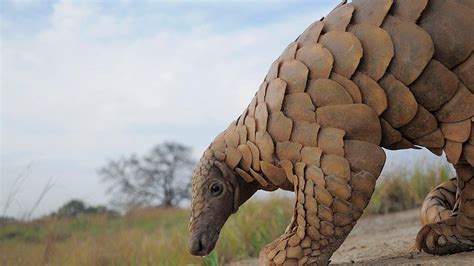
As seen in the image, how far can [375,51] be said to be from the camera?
223 cm

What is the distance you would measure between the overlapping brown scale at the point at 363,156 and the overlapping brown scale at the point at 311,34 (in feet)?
1.54

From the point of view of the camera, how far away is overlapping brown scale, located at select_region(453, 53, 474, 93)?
88.2 inches

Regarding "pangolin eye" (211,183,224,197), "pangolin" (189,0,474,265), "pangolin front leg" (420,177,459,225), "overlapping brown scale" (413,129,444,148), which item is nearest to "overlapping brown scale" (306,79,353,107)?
"pangolin" (189,0,474,265)

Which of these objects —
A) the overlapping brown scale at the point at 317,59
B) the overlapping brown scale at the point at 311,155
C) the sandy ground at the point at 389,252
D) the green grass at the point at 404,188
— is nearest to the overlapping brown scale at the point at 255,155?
the overlapping brown scale at the point at 311,155

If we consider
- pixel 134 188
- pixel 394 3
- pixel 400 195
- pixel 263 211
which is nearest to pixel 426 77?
pixel 394 3

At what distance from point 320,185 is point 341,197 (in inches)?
3.5

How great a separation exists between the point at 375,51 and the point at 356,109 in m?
0.24

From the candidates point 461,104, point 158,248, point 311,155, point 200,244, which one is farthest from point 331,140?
point 158,248

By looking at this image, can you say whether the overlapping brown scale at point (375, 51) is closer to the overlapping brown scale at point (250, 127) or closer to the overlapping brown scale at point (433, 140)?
the overlapping brown scale at point (433, 140)

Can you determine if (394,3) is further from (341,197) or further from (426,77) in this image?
(341,197)

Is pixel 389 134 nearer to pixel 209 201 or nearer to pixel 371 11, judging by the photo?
pixel 371 11

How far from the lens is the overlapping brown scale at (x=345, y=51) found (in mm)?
2232

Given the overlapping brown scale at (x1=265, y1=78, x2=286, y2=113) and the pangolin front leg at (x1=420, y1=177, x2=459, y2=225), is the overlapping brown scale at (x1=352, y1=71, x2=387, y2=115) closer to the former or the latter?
A: the overlapping brown scale at (x1=265, y1=78, x2=286, y2=113)

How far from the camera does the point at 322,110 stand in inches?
87.4
